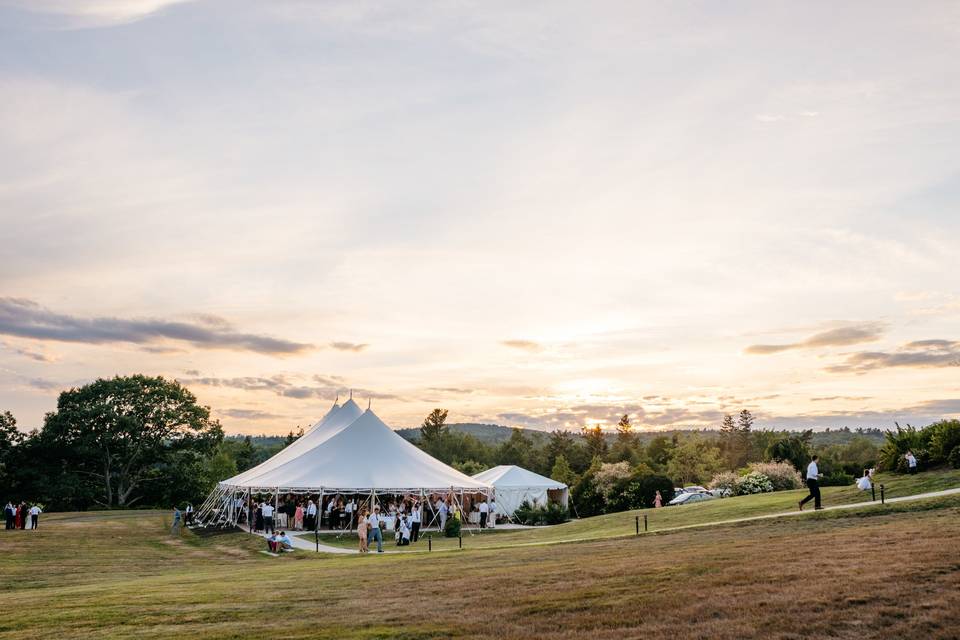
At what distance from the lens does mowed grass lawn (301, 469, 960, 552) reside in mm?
22266

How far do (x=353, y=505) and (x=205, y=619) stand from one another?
824 inches

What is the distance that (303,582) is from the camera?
14.7 meters

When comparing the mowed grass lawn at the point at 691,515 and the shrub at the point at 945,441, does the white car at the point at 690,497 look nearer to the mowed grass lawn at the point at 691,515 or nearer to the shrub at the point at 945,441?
the mowed grass lawn at the point at 691,515

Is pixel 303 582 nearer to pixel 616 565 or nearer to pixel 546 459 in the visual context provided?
pixel 616 565

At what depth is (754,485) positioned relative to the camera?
35.5 metres

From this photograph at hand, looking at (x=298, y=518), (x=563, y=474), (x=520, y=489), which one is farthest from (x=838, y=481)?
(x=563, y=474)

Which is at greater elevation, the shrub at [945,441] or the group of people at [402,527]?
the shrub at [945,441]

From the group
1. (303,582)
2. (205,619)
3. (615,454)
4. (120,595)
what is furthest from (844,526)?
(615,454)

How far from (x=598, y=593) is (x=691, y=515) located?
51.8ft

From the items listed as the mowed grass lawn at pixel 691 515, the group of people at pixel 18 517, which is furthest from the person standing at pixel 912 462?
the group of people at pixel 18 517

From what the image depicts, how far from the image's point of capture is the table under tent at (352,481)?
3189 cm

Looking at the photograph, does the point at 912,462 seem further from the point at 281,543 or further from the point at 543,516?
the point at 281,543

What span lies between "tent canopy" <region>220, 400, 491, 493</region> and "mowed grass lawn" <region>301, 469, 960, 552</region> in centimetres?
193

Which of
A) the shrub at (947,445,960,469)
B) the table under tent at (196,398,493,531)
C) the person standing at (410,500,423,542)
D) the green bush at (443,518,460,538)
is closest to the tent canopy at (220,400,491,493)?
the table under tent at (196,398,493,531)
